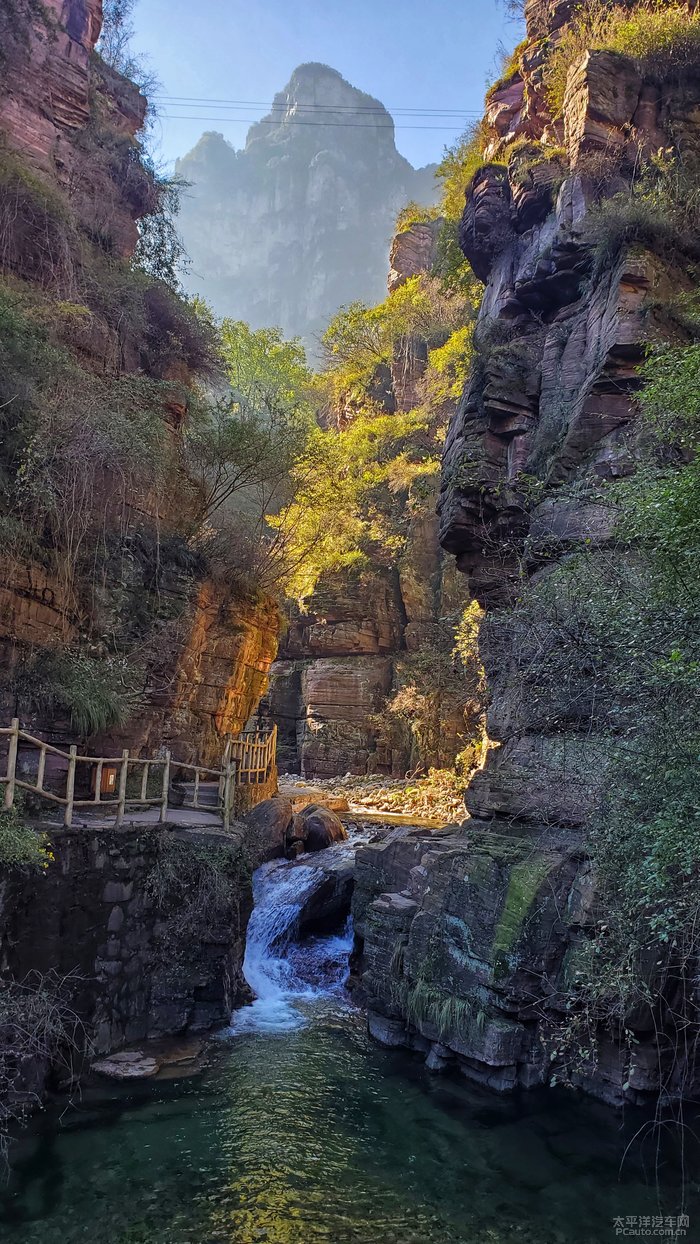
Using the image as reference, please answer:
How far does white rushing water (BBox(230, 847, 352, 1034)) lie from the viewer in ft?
34.5

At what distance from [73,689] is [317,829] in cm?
790

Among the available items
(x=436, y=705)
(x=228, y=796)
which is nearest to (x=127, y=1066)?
(x=228, y=796)

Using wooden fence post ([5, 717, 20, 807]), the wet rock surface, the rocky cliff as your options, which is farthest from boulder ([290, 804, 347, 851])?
wooden fence post ([5, 717, 20, 807])

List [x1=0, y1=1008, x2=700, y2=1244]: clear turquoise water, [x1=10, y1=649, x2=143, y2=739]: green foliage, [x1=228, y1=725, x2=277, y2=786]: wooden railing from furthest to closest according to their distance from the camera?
[x1=228, y1=725, x2=277, y2=786]: wooden railing
[x1=10, y1=649, x2=143, y2=739]: green foliage
[x1=0, y1=1008, x2=700, y2=1244]: clear turquoise water

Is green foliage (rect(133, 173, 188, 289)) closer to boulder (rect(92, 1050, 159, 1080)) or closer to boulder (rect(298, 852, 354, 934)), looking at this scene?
boulder (rect(298, 852, 354, 934))

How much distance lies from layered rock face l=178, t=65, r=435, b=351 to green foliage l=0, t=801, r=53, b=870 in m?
96.9

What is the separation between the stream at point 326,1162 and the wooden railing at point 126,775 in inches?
123

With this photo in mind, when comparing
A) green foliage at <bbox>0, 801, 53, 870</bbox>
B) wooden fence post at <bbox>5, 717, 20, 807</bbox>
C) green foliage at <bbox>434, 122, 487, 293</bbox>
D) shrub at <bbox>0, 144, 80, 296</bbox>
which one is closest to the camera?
green foliage at <bbox>0, 801, 53, 870</bbox>

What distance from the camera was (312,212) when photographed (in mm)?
105250

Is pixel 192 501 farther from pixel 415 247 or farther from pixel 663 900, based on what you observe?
pixel 415 247

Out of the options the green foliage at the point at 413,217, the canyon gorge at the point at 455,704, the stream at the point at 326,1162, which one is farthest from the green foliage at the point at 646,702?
the green foliage at the point at 413,217

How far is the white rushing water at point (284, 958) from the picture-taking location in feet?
34.5

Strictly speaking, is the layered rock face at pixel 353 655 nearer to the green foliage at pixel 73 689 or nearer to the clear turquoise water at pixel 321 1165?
the green foliage at pixel 73 689

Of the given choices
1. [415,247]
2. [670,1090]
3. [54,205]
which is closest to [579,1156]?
[670,1090]
